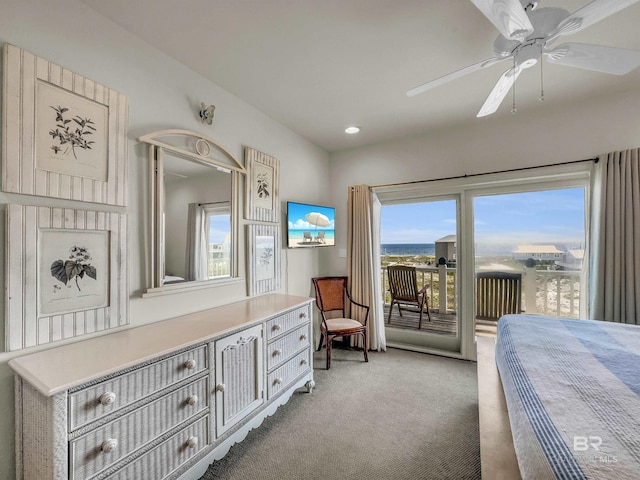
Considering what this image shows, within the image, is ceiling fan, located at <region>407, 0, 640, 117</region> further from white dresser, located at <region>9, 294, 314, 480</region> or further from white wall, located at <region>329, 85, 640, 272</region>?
white dresser, located at <region>9, 294, 314, 480</region>

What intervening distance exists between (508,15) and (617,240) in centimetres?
226

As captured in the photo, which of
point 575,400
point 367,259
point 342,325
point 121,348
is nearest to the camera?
point 575,400

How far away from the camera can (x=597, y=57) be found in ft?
4.74

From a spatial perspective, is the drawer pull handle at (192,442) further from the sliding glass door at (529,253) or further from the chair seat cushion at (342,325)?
the sliding glass door at (529,253)

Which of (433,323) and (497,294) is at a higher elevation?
(497,294)

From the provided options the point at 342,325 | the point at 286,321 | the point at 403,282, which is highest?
the point at 403,282

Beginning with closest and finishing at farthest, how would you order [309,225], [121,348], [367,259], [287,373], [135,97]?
[121,348] < [135,97] < [287,373] < [309,225] < [367,259]

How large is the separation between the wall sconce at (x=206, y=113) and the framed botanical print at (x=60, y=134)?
0.55 meters

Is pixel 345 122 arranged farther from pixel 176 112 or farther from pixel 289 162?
pixel 176 112

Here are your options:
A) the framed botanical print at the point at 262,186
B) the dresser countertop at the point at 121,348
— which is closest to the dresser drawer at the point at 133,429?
the dresser countertop at the point at 121,348

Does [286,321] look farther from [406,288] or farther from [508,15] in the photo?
[508,15]

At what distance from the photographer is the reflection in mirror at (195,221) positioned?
1883 mm

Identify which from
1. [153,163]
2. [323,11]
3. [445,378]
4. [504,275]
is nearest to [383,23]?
[323,11]

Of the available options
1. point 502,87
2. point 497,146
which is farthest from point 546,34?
point 497,146
